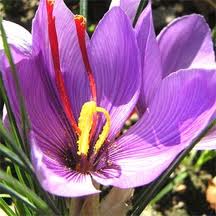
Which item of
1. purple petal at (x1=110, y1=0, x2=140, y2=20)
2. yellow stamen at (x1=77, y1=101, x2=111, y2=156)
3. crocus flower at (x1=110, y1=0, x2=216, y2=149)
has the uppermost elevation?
purple petal at (x1=110, y1=0, x2=140, y2=20)

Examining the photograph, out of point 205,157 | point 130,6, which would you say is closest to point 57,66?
point 130,6

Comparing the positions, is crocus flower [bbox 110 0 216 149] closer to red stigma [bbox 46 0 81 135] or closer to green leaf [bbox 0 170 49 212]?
red stigma [bbox 46 0 81 135]

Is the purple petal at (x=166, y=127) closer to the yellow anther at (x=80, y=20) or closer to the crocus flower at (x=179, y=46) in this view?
the crocus flower at (x=179, y=46)

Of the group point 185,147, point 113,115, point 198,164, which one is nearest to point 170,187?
point 198,164

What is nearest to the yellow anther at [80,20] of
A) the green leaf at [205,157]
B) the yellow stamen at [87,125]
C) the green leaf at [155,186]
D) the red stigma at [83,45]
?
the red stigma at [83,45]

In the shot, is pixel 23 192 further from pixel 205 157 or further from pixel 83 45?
pixel 205 157

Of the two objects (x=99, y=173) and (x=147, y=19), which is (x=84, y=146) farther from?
(x=147, y=19)

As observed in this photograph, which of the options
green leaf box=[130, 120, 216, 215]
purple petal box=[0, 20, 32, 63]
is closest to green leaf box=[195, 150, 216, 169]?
green leaf box=[130, 120, 216, 215]
